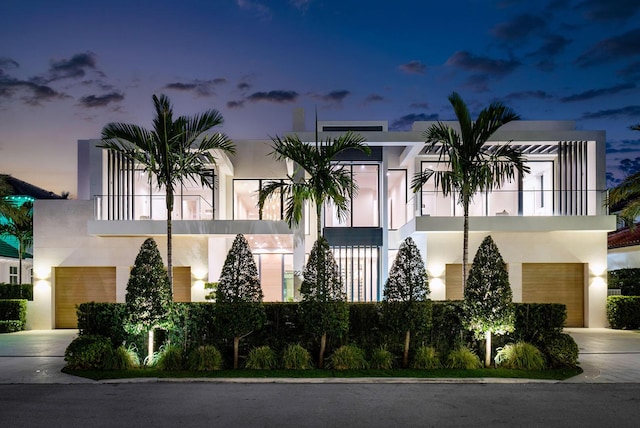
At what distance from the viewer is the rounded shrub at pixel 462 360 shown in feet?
35.2

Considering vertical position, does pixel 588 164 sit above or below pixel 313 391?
above

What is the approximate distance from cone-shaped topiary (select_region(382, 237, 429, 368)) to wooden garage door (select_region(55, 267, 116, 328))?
11.2m

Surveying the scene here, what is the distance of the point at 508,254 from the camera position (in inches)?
687

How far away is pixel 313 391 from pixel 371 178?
10.7 m

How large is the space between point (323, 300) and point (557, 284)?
1035 centimetres

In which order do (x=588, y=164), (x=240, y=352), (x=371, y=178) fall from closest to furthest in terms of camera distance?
(x=240, y=352) < (x=588, y=164) < (x=371, y=178)

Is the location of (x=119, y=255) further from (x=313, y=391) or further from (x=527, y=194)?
(x=527, y=194)

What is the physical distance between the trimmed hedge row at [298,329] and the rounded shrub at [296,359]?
55cm

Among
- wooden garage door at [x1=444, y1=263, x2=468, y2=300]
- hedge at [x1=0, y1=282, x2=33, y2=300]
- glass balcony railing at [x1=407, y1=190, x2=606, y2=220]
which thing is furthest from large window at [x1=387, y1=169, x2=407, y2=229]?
hedge at [x1=0, y1=282, x2=33, y2=300]

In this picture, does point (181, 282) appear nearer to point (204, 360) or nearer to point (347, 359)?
point (204, 360)

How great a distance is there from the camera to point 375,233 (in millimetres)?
17891

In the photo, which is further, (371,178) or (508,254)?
(371,178)

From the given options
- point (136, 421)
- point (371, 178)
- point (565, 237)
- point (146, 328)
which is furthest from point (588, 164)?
point (136, 421)

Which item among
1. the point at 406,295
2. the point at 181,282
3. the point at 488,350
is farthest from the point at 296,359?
the point at 181,282
